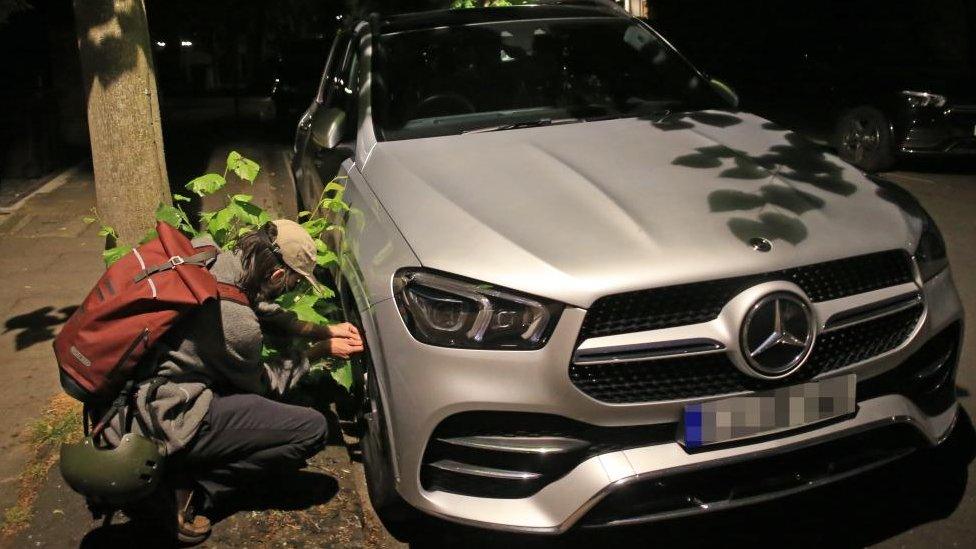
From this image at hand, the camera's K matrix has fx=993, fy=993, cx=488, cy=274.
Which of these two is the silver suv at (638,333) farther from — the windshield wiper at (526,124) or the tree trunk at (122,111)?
the tree trunk at (122,111)

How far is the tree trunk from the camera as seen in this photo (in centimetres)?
488

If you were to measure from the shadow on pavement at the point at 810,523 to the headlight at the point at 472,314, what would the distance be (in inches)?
36.2

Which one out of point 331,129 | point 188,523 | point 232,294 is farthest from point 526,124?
point 188,523

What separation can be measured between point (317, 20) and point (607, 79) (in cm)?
2464

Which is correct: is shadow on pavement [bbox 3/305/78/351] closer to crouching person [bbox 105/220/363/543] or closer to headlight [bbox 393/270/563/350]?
crouching person [bbox 105/220/363/543]

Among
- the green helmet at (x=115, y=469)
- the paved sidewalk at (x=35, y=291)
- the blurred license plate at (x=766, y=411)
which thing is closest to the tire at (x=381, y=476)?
the green helmet at (x=115, y=469)

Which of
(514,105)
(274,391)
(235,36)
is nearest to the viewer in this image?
(274,391)

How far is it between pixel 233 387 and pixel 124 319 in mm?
581

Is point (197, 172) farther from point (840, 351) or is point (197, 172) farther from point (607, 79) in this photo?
point (840, 351)

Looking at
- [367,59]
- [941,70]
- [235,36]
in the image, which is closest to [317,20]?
[235,36]

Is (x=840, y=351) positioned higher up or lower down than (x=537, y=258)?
lower down

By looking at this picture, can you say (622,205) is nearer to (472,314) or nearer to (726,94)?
(472,314)

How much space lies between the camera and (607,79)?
15.5ft

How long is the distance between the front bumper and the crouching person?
514 mm
